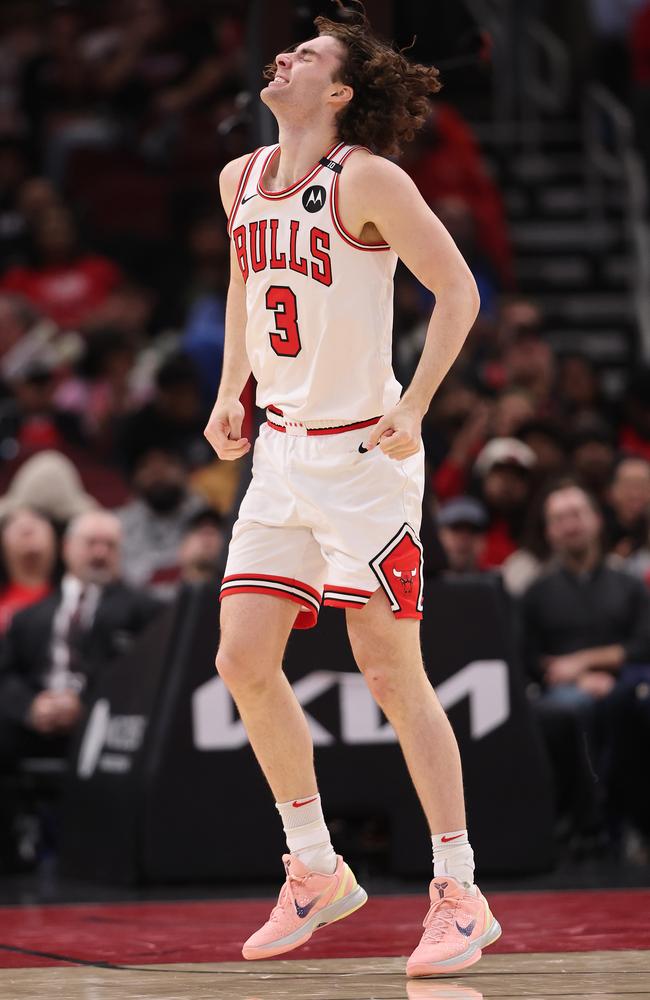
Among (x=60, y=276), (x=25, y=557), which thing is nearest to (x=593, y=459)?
(x=25, y=557)

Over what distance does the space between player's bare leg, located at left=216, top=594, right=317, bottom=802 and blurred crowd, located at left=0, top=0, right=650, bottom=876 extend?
6.19 feet

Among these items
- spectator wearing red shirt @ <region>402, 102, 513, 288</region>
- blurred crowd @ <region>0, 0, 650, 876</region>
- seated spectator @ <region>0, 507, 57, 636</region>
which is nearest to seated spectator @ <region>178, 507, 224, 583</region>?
blurred crowd @ <region>0, 0, 650, 876</region>

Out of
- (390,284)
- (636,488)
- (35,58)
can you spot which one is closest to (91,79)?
(35,58)

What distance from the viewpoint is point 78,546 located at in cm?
804

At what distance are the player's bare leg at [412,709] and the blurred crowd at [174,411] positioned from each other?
194 cm

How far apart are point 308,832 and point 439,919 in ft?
1.31

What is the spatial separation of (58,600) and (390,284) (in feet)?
12.4

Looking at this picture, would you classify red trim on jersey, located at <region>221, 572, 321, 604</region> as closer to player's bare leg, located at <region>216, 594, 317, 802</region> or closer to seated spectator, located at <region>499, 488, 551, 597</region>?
player's bare leg, located at <region>216, 594, 317, 802</region>

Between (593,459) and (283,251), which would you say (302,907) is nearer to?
(283,251)

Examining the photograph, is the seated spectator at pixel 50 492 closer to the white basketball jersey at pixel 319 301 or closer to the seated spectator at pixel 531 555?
the seated spectator at pixel 531 555

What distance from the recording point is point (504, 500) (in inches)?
356

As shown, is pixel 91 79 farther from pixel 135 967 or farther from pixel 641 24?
pixel 135 967

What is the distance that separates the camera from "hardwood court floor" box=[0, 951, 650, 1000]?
3.87 m

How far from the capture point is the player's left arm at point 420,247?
4246 millimetres
